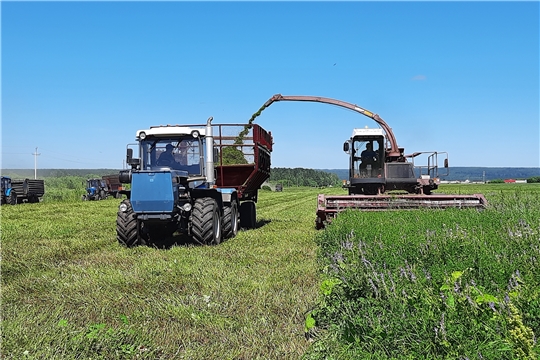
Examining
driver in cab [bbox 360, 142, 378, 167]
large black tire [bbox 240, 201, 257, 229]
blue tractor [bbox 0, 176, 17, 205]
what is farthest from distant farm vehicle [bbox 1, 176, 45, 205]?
driver in cab [bbox 360, 142, 378, 167]

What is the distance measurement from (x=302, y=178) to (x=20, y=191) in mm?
60677

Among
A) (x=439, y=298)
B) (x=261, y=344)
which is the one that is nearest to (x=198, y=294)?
(x=261, y=344)

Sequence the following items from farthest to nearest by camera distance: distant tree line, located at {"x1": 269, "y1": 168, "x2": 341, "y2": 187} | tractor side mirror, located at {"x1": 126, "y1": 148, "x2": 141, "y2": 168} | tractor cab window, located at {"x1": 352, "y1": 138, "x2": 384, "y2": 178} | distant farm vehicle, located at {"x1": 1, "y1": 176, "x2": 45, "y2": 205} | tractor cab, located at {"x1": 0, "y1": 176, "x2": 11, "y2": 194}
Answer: distant tree line, located at {"x1": 269, "y1": 168, "x2": 341, "y2": 187} → distant farm vehicle, located at {"x1": 1, "y1": 176, "x2": 45, "y2": 205} → tractor cab, located at {"x1": 0, "y1": 176, "x2": 11, "y2": 194} → tractor cab window, located at {"x1": 352, "y1": 138, "x2": 384, "y2": 178} → tractor side mirror, located at {"x1": 126, "y1": 148, "x2": 141, "y2": 168}

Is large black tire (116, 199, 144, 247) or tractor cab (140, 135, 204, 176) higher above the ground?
tractor cab (140, 135, 204, 176)

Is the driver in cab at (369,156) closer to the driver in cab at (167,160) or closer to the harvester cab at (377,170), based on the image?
the harvester cab at (377,170)

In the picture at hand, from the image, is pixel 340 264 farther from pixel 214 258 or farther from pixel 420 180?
pixel 420 180

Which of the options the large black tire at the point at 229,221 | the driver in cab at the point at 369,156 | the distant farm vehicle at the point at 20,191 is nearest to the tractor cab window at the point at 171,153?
the large black tire at the point at 229,221

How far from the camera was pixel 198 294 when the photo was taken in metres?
5.66

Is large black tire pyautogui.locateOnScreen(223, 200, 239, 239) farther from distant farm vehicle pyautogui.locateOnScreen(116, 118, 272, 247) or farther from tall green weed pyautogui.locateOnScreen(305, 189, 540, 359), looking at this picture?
Result: tall green weed pyautogui.locateOnScreen(305, 189, 540, 359)

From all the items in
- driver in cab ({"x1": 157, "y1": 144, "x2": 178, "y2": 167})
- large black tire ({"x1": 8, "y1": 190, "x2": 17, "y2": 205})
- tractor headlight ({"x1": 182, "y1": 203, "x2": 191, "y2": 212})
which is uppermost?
driver in cab ({"x1": 157, "y1": 144, "x2": 178, "y2": 167})

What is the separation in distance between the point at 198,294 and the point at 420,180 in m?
11.9

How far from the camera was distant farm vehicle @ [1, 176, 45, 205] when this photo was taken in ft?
88.0

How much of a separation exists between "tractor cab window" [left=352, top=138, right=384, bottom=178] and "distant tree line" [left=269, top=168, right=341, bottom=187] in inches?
2425

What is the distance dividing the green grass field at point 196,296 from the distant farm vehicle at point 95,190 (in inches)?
970
